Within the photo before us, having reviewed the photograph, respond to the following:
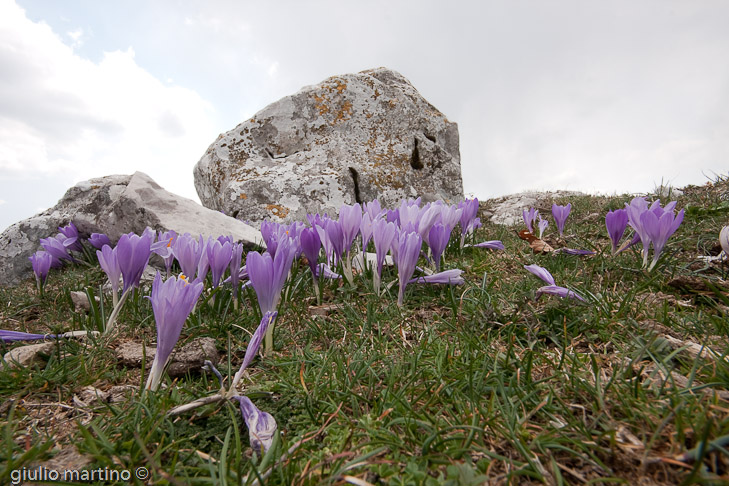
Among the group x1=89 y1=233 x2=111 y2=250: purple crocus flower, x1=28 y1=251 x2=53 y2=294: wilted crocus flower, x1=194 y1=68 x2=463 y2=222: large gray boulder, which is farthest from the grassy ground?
x1=194 y1=68 x2=463 y2=222: large gray boulder

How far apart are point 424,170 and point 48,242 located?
5.88 meters

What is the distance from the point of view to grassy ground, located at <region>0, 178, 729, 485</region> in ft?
3.16

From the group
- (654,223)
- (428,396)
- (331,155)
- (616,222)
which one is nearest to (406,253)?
(428,396)

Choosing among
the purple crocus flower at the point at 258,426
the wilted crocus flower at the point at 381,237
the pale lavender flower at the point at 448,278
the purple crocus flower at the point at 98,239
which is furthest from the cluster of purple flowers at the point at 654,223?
the purple crocus flower at the point at 98,239

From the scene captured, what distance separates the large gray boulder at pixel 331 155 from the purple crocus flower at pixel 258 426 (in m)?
5.01

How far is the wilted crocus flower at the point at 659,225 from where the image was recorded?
2342 mm

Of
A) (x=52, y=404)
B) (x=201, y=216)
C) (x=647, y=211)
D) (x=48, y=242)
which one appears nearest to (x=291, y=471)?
(x=52, y=404)

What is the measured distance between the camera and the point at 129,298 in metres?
2.47

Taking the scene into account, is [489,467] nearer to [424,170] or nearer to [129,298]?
[129,298]

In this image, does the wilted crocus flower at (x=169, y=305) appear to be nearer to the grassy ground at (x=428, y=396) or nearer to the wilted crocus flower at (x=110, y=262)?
the grassy ground at (x=428, y=396)

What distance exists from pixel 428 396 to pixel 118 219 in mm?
4281

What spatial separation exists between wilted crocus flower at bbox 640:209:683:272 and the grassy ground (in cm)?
24

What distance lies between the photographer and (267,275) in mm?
1707

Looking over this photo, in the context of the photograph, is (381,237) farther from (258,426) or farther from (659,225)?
(659,225)
